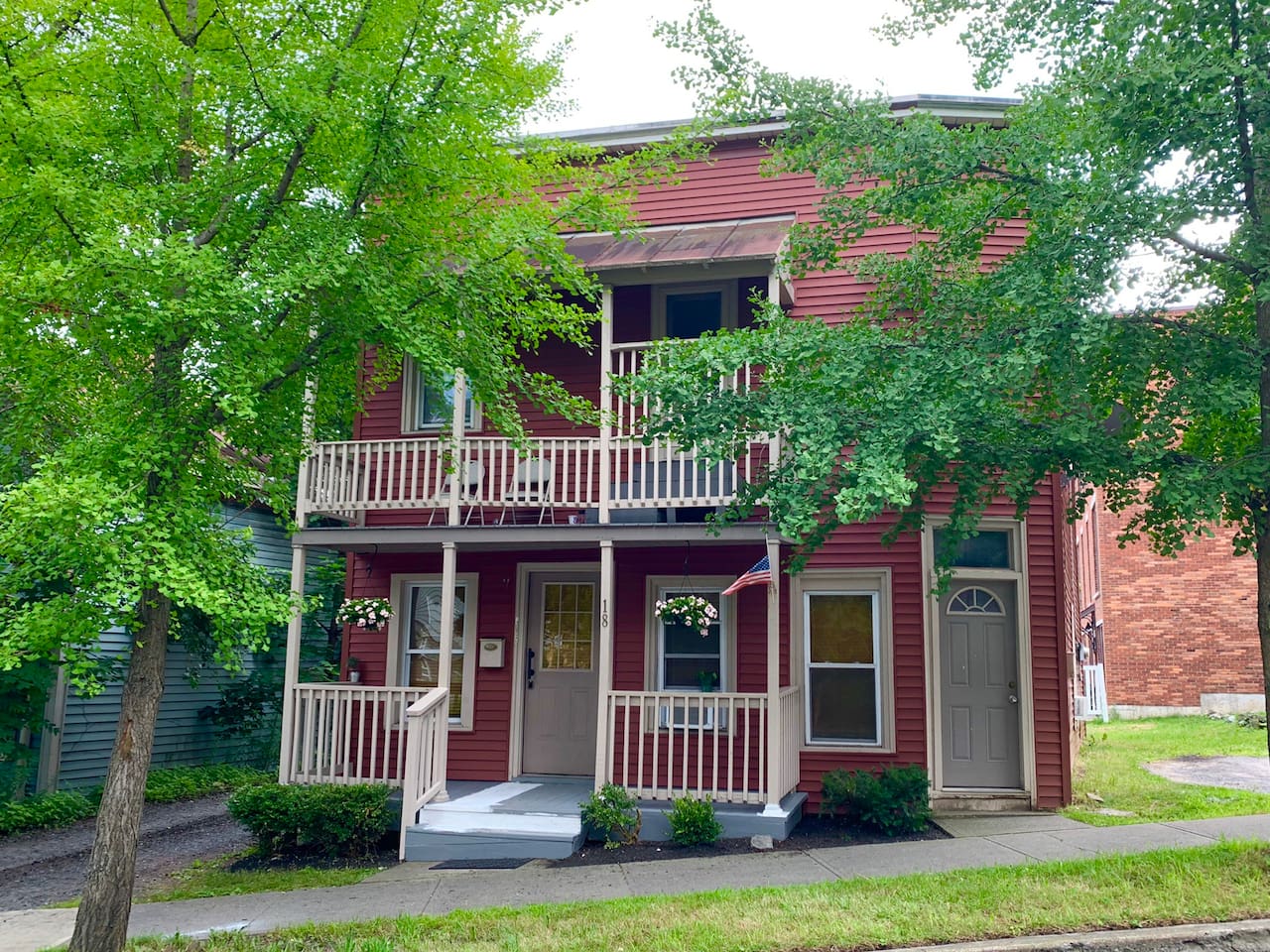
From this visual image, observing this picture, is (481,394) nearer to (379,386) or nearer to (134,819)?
(379,386)

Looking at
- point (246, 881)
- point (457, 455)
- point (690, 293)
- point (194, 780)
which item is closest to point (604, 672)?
point (457, 455)

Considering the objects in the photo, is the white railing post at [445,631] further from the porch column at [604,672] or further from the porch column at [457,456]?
the porch column at [604,672]

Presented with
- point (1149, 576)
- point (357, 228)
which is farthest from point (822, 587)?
point (1149, 576)

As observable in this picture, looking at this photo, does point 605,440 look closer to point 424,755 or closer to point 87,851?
point 424,755

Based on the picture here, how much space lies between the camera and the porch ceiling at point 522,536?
9.64m

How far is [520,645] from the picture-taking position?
452 inches

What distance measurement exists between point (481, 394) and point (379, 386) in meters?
2.00

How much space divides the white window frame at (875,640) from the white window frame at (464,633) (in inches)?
147

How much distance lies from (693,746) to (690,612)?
1722 millimetres

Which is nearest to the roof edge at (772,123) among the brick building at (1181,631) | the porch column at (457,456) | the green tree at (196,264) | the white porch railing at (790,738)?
the porch column at (457,456)

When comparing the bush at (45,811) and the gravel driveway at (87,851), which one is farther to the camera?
the bush at (45,811)

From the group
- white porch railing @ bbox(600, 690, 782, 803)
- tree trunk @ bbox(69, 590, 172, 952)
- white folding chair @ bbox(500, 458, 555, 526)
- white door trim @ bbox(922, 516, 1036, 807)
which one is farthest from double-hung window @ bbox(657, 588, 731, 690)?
tree trunk @ bbox(69, 590, 172, 952)

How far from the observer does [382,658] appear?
11789 mm

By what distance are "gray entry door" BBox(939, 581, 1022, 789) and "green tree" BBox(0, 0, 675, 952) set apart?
240 inches
